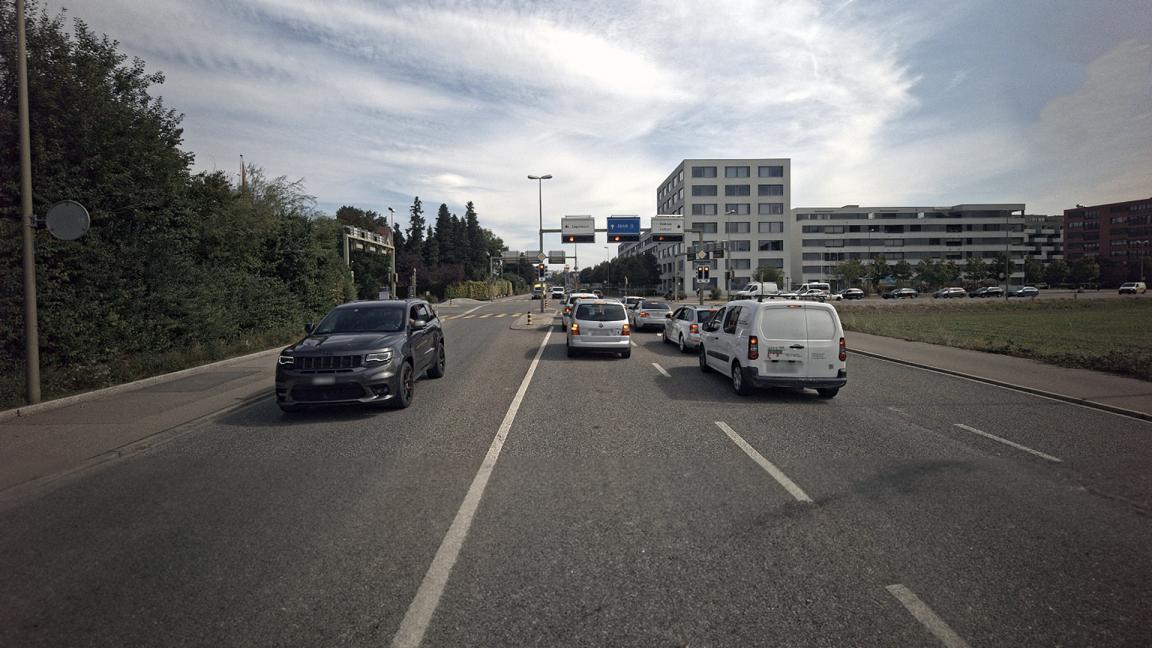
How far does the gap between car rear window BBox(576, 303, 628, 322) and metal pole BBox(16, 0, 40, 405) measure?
11.0 metres

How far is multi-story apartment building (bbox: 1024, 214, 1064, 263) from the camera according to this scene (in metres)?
117

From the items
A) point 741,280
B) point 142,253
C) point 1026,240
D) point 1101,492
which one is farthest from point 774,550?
point 1026,240

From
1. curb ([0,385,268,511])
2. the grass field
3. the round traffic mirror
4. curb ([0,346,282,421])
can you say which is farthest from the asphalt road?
the grass field

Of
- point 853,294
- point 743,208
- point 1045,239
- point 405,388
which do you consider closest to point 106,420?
point 405,388

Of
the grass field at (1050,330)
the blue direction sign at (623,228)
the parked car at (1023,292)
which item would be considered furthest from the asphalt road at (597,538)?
the parked car at (1023,292)

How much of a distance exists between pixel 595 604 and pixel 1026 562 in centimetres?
297

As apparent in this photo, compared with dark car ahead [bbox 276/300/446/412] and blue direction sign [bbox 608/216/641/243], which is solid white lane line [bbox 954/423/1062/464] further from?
blue direction sign [bbox 608/216/641/243]

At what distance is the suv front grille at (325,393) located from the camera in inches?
326

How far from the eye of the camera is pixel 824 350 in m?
9.85

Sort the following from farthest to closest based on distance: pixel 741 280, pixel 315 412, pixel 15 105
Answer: pixel 741 280
pixel 15 105
pixel 315 412

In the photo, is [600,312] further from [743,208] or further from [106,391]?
[743,208]

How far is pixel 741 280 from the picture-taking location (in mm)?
82812

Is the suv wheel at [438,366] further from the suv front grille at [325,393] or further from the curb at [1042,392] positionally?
the curb at [1042,392]

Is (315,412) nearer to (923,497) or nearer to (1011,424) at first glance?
(923,497)
